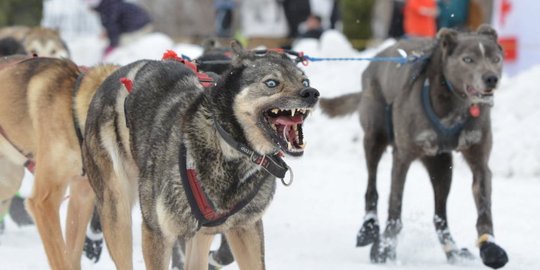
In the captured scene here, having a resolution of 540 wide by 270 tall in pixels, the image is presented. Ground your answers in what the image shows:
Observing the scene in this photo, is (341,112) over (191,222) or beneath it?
beneath

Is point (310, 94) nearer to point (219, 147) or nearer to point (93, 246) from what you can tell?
point (219, 147)

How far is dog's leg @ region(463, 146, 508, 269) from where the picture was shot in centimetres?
553

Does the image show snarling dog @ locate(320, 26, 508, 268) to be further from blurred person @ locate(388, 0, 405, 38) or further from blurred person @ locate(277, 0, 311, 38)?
blurred person @ locate(277, 0, 311, 38)

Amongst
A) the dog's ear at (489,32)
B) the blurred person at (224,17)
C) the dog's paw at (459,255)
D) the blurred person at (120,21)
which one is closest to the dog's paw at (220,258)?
the dog's paw at (459,255)

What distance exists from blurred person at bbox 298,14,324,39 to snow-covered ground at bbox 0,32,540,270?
181 centimetres

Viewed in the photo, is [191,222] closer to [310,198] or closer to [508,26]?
[310,198]

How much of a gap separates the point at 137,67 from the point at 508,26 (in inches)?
277

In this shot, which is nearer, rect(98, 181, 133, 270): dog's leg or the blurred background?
rect(98, 181, 133, 270): dog's leg

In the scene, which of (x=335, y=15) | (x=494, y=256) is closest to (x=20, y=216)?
(x=494, y=256)

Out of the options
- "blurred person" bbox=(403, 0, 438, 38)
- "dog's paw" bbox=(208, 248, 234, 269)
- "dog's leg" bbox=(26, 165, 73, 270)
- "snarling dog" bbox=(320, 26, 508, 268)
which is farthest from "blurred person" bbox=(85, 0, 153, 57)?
"dog's leg" bbox=(26, 165, 73, 270)

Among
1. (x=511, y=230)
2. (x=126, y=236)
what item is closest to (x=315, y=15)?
(x=511, y=230)

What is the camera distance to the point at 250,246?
13.8 feet

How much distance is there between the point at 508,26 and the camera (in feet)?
36.1

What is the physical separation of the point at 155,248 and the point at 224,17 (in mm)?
11685
